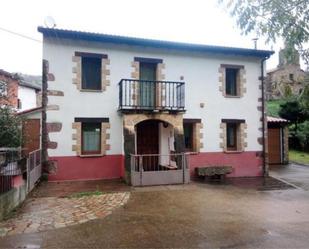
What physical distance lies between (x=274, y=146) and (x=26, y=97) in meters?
19.1

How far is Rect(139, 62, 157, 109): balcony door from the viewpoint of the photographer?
13219mm

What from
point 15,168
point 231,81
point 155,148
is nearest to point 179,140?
point 155,148

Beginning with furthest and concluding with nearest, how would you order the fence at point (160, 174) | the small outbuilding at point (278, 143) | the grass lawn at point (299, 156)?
1. the grass lawn at point (299, 156)
2. the small outbuilding at point (278, 143)
3. the fence at point (160, 174)

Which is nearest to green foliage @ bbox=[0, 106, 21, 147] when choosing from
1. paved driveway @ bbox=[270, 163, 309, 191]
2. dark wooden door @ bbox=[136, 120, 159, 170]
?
dark wooden door @ bbox=[136, 120, 159, 170]

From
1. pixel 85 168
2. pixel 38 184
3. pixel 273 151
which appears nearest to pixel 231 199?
pixel 85 168

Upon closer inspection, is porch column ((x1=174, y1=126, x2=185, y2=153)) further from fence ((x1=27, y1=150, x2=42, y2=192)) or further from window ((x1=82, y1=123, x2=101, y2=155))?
fence ((x1=27, y1=150, x2=42, y2=192))

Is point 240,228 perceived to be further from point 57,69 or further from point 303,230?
point 57,69

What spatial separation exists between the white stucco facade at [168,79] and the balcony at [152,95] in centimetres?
34

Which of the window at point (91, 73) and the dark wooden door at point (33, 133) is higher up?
the window at point (91, 73)

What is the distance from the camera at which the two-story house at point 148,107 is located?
12.2 m

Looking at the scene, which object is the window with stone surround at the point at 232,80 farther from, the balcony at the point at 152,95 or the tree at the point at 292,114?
the tree at the point at 292,114

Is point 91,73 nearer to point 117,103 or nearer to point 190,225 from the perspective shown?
point 117,103

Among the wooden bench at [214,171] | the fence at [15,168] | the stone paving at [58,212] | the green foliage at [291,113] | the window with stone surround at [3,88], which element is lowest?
the stone paving at [58,212]

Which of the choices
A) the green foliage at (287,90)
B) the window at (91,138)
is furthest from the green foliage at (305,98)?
the window at (91,138)
